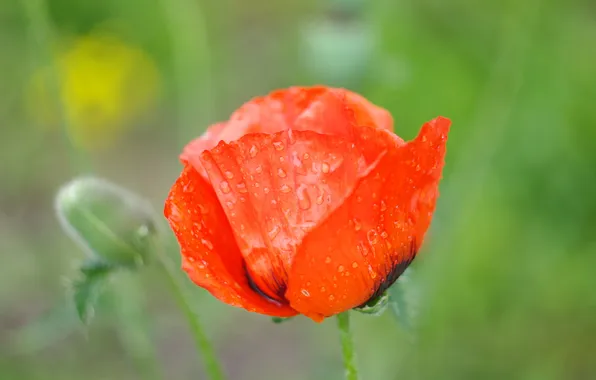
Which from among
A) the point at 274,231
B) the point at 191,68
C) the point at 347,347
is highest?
the point at 274,231

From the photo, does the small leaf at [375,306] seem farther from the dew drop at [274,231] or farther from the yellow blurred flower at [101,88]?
the yellow blurred flower at [101,88]

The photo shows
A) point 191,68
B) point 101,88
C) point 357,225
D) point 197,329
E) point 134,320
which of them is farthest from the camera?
point 101,88

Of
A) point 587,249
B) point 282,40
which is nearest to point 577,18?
point 587,249

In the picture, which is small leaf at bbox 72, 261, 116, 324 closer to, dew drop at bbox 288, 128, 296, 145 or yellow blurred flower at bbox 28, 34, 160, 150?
dew drop at bbox 288, 128, 296, 145

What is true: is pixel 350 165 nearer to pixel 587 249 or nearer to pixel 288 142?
pixel 288 142

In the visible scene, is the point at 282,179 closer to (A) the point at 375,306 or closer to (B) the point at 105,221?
(A) the point at 375,306

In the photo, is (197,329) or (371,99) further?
(371,99)

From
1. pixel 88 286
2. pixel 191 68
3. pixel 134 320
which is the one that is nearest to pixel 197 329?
pixel 88 286

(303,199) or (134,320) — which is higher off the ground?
(303,199)

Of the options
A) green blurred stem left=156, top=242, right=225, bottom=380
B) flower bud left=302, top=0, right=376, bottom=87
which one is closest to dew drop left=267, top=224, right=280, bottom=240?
green blurred stem left=156, top=242, right=225, bottom=380
